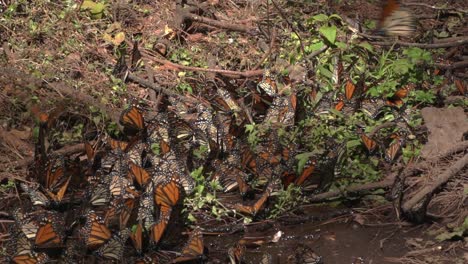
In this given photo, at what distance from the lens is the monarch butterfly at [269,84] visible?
4.98 metres

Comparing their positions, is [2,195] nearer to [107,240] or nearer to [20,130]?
[20,130]

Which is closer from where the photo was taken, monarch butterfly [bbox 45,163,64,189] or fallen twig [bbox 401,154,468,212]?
fallen twig [bbox 401,154,468,212]

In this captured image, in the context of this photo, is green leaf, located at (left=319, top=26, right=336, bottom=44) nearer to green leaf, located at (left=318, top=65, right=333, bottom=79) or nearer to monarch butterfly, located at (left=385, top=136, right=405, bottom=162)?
green leaf, located at (left=318, top=65, right=333, bottom=79)

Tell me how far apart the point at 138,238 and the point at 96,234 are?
0.20 meters

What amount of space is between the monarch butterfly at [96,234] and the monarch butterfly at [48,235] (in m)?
0.14

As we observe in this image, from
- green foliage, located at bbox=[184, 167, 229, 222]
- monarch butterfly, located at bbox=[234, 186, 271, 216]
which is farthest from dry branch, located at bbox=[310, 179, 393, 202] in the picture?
green foliage, located at bbox=[184, 167, 229, 222]

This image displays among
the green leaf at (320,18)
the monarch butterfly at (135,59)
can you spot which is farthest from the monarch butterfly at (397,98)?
the monarch butterfly at (135,59)

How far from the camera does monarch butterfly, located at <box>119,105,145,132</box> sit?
4.61 m

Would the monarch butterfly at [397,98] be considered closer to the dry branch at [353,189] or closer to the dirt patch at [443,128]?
the dirt patch at [443,128]

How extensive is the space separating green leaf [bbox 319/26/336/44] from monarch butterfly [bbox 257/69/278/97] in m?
0.59

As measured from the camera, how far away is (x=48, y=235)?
147 inches

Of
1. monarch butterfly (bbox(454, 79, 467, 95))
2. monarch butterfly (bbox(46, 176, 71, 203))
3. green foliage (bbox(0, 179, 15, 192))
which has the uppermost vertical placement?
monarch butterfly (bbox(454, 79, 467, 95))

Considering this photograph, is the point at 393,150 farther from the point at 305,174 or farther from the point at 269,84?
the point at 269,84

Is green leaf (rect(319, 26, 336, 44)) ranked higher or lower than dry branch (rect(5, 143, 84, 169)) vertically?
higher
